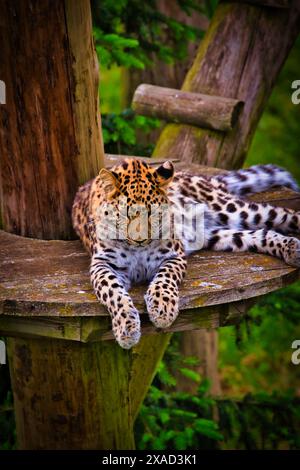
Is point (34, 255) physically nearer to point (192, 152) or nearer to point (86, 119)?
point (86, 119)

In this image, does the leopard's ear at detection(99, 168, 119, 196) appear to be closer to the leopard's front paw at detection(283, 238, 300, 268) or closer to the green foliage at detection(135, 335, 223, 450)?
the leopard's front paw at detection(283, 238, 300, 268)

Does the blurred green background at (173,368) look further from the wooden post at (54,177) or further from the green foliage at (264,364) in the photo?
the green foliage at (264,364)

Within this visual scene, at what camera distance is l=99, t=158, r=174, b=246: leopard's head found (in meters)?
4.84

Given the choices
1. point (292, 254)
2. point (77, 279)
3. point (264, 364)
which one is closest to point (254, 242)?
point (292, 254)

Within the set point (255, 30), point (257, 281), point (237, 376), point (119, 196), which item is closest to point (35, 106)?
point (119, 196)

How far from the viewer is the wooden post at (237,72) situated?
280 inches

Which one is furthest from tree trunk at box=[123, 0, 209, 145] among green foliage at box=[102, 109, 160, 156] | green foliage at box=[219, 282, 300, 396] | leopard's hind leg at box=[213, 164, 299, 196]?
green foliage at box=[219, 282, 300, 396]

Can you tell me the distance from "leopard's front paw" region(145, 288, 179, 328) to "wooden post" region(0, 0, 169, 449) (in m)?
0.97

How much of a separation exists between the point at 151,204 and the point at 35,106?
3.65 feet

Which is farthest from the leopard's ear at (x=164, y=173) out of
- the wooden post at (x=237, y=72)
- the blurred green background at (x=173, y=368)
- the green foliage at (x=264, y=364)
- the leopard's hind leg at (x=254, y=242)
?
the green foliage at (x=264, y=364)

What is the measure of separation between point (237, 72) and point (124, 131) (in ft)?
4.05

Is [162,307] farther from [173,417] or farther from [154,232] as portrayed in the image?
[173,417]

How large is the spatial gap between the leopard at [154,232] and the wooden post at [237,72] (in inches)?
45.9

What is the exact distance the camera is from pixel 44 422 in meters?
5.55
